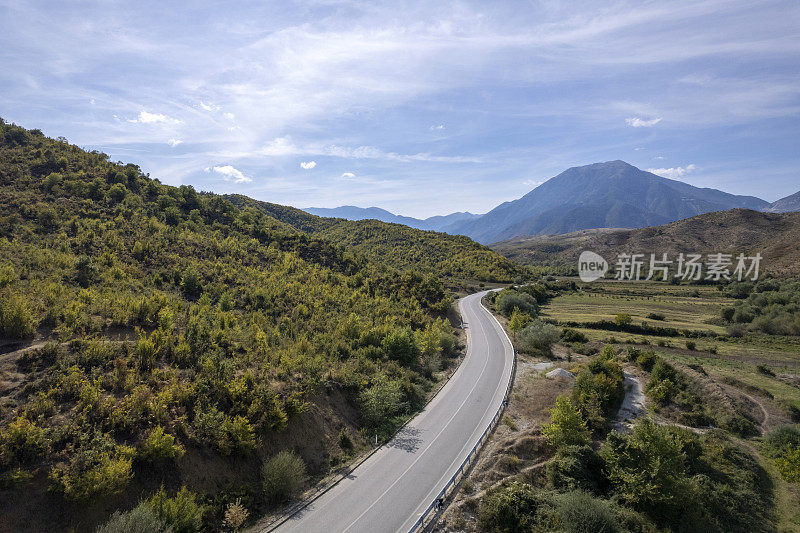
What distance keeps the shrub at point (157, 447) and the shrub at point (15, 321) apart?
976 centimetres

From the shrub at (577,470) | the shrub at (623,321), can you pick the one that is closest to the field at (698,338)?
the shrub at (623,321)

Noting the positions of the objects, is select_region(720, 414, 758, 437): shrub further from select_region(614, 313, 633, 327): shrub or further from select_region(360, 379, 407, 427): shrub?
select_region(614, 313, 633, 327): shrub

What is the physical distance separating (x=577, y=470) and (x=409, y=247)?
283ft

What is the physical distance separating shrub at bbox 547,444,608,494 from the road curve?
4.72 m

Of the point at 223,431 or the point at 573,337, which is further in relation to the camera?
the point at 573,337

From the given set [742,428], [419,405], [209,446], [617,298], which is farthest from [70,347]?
[617,298]

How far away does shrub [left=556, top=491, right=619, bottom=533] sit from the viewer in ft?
45.8

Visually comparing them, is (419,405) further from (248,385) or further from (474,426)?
(248,385)

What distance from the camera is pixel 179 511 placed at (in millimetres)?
12391

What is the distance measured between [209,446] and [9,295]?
1515cm

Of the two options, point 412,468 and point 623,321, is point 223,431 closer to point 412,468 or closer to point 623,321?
point 412,468

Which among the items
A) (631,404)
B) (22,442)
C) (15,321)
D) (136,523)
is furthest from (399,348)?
(15,321)

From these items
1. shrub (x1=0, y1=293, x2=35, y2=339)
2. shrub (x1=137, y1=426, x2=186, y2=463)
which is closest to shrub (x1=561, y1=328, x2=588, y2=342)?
shrub (x1=137, y1=426, x2=186, y2=463)

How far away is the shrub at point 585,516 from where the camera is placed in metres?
14.0
